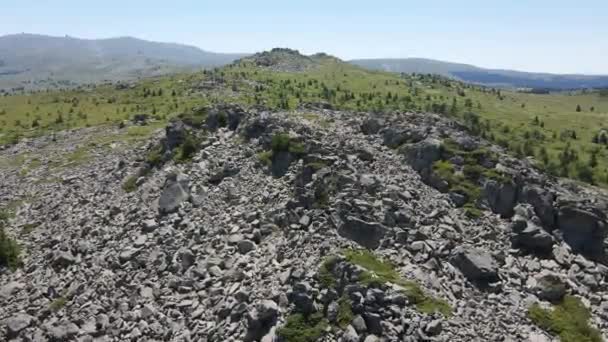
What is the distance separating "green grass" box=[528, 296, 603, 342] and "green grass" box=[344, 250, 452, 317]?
12.8ft

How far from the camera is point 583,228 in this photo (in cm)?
2642

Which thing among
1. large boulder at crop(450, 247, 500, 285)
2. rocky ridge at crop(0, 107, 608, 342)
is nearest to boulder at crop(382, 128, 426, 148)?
rocky ridge at crop(0, 107, 608, 342)

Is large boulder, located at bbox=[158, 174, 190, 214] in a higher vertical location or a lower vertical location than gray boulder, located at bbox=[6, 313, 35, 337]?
higher

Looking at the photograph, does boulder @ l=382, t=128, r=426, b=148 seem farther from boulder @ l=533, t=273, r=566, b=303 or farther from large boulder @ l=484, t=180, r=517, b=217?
boulder @ l=533, t=273, r=566, b=303

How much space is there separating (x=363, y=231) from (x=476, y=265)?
17.3 feet

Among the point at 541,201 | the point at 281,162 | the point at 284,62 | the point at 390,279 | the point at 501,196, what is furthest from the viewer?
the point at 284,62

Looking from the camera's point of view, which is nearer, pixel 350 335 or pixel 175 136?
pixel 350 335

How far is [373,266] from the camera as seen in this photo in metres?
22.3

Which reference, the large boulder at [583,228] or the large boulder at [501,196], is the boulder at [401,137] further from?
the large boulder at [583,228]

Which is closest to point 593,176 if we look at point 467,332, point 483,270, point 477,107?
point 483,270

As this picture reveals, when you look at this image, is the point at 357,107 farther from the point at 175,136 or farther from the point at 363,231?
the point at 363,231

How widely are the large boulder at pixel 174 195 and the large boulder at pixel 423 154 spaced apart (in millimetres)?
14190

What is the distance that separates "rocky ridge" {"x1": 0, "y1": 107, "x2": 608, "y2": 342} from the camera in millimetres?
21234

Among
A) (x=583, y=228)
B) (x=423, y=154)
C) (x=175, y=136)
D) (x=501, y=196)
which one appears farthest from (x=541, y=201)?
(x=175, y=136)
